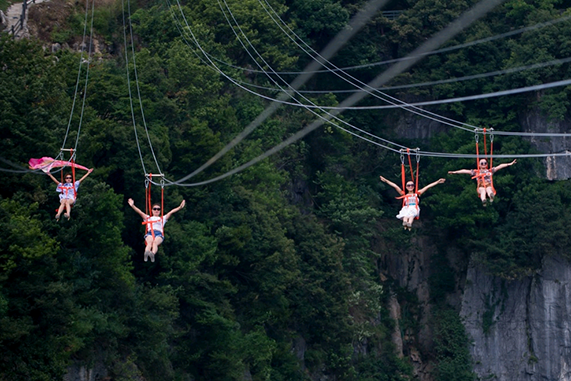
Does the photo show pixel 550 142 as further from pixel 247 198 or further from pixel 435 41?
pixel 247 198

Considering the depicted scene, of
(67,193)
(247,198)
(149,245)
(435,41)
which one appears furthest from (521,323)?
(67,193)

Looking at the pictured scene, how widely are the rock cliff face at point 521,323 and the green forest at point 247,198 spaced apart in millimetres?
905

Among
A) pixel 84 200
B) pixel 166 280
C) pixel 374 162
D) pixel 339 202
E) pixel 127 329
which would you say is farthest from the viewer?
pixel 374 162

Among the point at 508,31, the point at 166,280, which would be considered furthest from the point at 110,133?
the point at 508,31

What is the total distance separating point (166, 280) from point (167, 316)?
5.72ft

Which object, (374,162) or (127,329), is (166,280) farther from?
(374,162)

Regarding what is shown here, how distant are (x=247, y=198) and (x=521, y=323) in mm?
18631

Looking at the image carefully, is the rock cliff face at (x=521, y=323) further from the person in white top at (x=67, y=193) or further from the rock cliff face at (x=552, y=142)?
the person in white top at (x=67, y=193)

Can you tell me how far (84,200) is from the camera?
130 feet

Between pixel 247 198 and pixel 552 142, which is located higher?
pixel 552 142

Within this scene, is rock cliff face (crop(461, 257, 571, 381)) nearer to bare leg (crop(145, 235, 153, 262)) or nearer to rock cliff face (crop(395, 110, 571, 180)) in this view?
rock cliff face (crop(395, 110, 571, 180))

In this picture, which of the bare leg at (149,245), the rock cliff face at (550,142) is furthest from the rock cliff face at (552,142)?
the bare leg at (149,245)

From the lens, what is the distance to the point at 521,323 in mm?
61469

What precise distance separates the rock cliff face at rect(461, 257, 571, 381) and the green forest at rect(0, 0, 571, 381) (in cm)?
91
